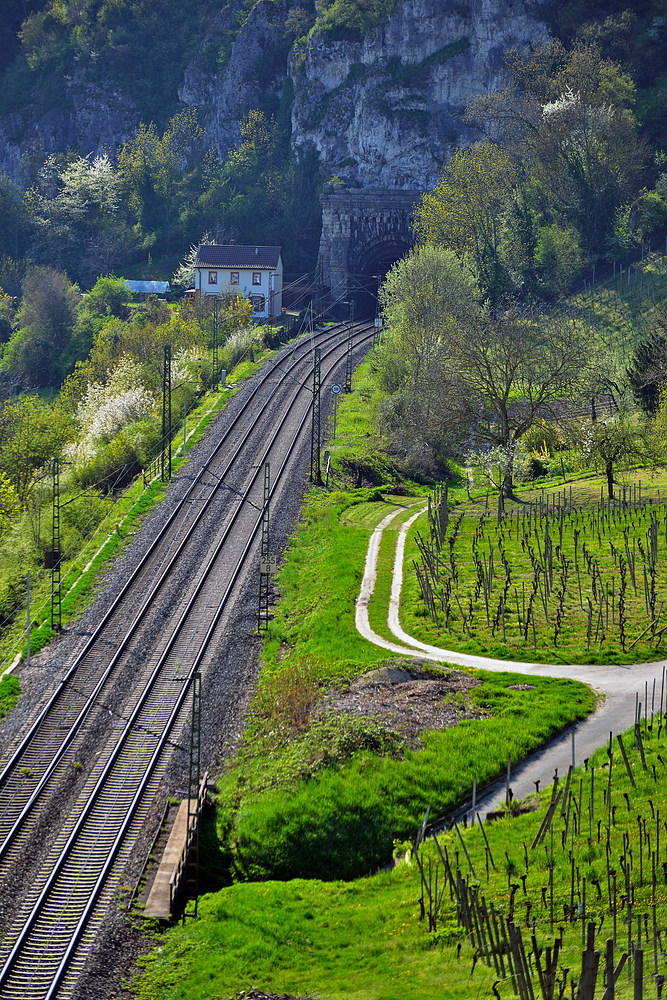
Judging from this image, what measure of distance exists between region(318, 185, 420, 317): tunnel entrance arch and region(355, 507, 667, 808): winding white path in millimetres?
65350

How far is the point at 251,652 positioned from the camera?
127 ft

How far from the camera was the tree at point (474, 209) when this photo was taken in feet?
270

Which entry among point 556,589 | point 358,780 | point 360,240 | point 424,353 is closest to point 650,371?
point 424,353

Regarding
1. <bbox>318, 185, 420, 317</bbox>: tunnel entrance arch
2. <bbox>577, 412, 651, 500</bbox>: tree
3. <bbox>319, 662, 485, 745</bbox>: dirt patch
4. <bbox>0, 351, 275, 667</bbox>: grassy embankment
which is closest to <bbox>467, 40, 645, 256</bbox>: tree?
<bbox>318, 185, 420, 317</bbox>: tunnel entrance arch

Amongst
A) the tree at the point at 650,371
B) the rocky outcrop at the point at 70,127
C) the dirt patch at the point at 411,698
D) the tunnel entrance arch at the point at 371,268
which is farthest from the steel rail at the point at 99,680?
the rocky outcrop at the point at 70,127

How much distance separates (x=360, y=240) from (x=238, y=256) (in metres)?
12.1

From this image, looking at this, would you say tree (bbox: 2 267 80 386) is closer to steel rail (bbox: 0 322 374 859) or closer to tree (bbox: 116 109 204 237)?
tree (bbox: 116 109 204 237)

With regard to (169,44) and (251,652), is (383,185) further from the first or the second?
(251,652)

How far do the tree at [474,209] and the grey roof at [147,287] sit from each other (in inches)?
1170

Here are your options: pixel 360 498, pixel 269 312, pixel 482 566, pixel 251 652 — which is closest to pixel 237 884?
pixel 251 652

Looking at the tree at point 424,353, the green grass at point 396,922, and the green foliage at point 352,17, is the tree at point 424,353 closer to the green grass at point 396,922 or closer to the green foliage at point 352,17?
the green grass at point 396,922

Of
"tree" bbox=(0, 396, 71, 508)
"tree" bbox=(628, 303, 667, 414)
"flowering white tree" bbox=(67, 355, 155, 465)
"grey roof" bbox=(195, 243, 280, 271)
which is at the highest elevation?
"grey roof" bbox=(195, 243, 280, 271)

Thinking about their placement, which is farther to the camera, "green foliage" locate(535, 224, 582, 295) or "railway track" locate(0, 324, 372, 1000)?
"green foliage" locate(535, 224, 582, 295)

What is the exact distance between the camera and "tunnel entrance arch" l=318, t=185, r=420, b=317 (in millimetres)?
101312
